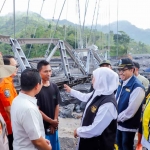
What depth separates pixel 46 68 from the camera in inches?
115

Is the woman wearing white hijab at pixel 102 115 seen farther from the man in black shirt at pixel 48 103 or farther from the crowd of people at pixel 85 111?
the man in black shirt at pixel 48 103

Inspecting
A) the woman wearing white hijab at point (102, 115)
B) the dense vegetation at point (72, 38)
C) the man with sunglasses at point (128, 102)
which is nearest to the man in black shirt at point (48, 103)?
the woman wearing white hijab at point (102, 115)

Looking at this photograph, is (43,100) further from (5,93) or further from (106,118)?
(106,118)

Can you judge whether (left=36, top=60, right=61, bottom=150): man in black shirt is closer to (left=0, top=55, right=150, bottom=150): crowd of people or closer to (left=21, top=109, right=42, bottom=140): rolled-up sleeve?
(left=0, top=55, right=150, bottom=150): crowd of people

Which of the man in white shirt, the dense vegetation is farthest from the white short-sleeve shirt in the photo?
the dense vegetation

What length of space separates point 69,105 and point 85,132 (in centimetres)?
542

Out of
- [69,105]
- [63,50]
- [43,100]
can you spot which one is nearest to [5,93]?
[43,100]

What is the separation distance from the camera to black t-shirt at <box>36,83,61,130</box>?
281 centimetres

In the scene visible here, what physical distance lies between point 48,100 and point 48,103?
37 millimetres

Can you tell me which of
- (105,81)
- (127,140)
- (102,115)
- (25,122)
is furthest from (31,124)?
(127,140)

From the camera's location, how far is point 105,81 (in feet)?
7.07

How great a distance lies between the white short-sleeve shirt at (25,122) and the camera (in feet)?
5.80

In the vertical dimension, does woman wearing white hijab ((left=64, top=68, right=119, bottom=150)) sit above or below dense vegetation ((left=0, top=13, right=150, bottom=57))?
below

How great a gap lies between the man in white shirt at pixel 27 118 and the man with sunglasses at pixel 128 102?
1269mm
